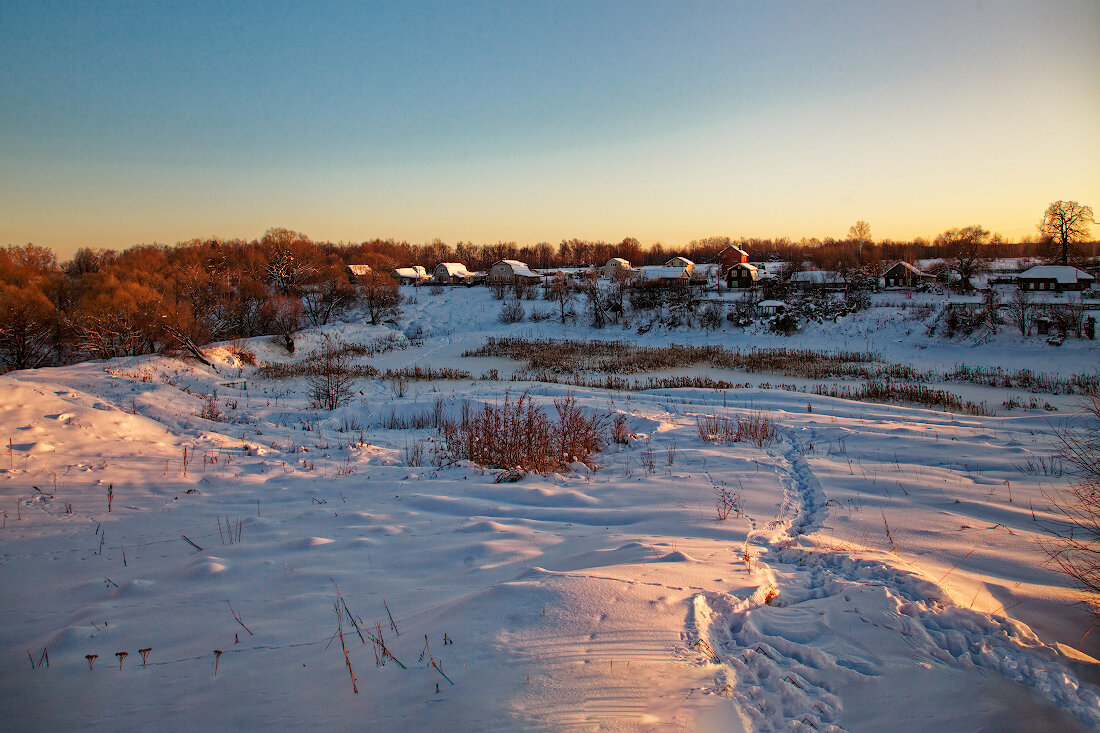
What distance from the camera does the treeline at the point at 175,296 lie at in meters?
26.5

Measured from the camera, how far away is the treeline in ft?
86.9

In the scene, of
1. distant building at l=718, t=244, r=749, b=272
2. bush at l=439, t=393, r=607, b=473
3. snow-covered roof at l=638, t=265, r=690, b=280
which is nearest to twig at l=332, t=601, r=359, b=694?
bush at l=439, t=393, r=607, b=473

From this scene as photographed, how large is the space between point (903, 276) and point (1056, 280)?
1186 cm

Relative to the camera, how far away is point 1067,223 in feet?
155

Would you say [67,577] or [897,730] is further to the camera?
[67,577]

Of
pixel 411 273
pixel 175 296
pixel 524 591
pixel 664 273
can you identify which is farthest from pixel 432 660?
pixel 411 273

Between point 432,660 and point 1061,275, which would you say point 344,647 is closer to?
point 432,660

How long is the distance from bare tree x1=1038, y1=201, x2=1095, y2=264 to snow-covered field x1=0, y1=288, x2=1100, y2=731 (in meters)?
56.6

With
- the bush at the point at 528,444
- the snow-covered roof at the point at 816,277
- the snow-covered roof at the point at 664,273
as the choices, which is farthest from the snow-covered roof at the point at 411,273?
the bush at the point at 528,444

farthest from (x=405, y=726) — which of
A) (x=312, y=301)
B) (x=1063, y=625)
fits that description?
(x=312, y=301)

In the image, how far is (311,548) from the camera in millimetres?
4707

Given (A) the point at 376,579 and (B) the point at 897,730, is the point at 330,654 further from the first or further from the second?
(B) the point at 897,730

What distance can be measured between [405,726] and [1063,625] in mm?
4254

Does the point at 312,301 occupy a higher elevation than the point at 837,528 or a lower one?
higher
